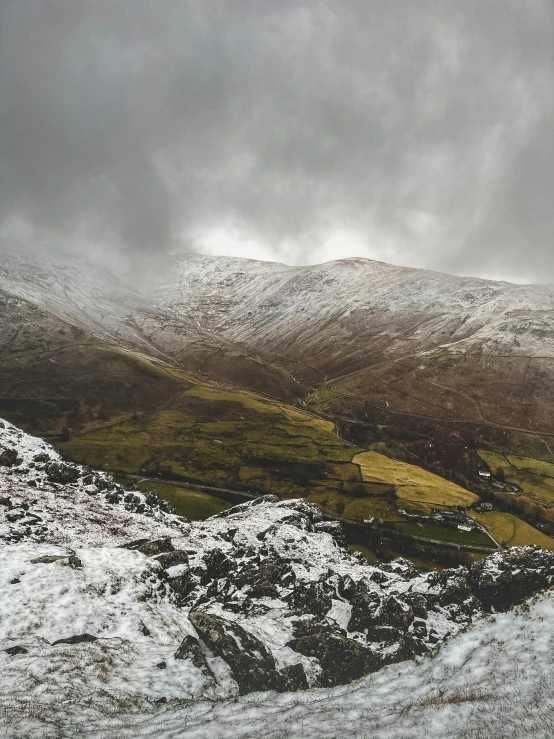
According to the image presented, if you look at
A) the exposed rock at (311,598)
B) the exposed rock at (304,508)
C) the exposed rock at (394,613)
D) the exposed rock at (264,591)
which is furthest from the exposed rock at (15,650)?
the exposed rock at (304,508)

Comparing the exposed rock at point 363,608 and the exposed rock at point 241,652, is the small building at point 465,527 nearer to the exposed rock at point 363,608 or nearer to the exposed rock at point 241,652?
the exposed rock at point 363,608

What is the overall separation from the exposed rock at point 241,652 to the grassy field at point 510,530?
2911 inches

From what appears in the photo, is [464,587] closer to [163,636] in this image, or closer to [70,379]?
[163,636]

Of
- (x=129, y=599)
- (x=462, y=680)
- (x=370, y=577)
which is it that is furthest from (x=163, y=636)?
(x=370, y=577)

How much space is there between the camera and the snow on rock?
14.1 m

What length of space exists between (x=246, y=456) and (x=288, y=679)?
9372cm

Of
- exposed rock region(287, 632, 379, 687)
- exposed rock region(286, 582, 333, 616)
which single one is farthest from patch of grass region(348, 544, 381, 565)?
exposed rock region(287, 632, 379, 687)

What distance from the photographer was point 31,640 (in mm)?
17828

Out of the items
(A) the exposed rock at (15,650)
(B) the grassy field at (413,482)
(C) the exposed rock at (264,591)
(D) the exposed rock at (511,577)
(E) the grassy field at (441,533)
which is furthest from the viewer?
(B) the grassy field at (413,482)

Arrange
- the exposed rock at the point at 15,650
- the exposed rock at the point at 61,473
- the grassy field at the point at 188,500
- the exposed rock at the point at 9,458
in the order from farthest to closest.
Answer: the grassy field at the point at 188,500 → the exposed rock at the point at 61,473 → the exposed rock at the point at 9,458 → the exposed rock at the point at 15,650

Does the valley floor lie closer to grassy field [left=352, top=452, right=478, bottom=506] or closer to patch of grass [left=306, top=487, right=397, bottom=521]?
patch of grass [left=306, top=487, right=397, bottom=521]

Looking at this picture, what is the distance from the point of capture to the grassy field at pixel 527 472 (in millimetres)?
109294

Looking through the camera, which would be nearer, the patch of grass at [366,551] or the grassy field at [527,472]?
the patch of grass at [366,551]

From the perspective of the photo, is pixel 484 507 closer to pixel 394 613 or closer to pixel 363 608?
pixel 394 613
